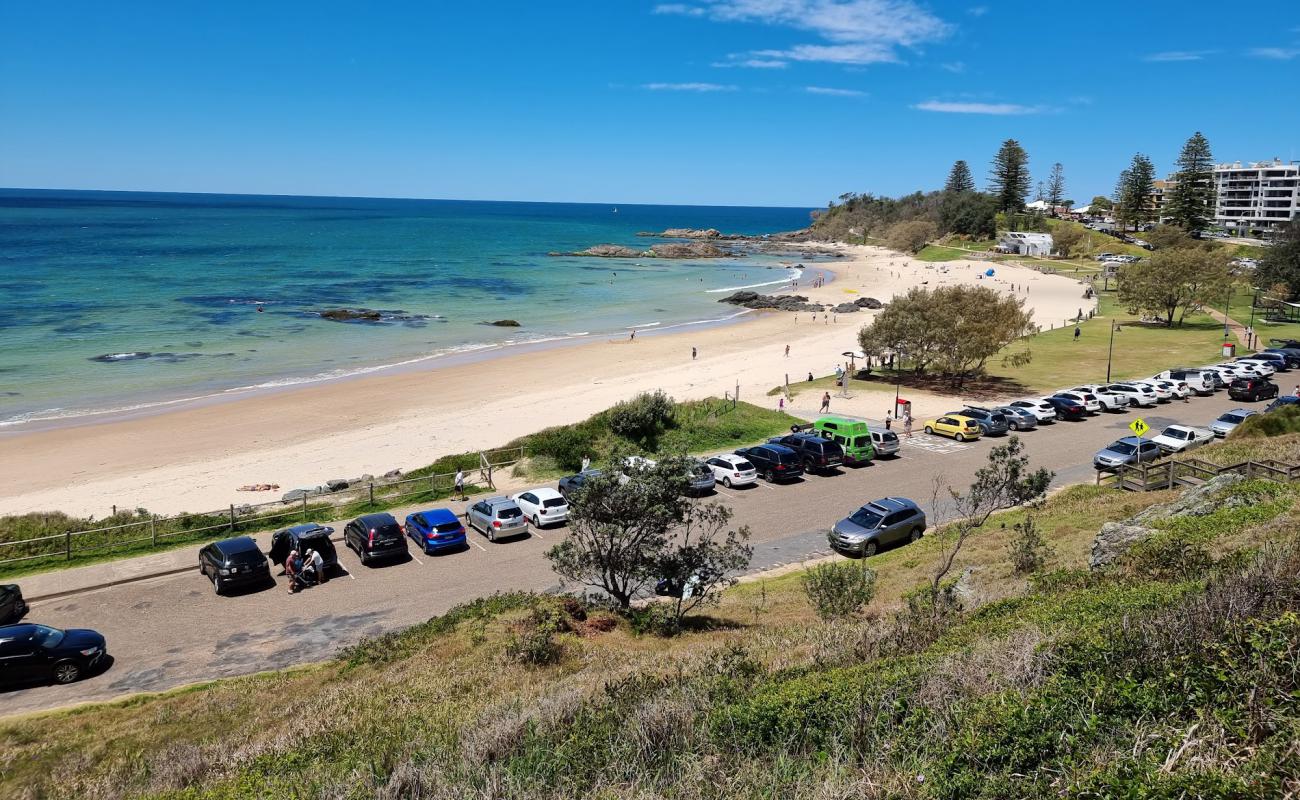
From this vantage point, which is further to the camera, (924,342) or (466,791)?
(924,342)

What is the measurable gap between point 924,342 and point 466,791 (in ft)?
121

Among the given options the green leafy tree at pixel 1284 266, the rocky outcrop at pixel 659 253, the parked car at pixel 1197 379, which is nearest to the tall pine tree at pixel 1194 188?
the green leafy tree at pixel 1284 266

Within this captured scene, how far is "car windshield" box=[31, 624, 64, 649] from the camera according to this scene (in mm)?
14541

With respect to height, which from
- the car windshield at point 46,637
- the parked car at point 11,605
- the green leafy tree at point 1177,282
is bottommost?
the parked car at point 11,605

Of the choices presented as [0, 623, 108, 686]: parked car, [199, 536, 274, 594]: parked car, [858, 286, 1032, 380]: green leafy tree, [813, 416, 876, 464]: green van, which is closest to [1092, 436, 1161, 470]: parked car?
[813, 416, 876, 464]: green van

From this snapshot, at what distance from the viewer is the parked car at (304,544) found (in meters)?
19.7

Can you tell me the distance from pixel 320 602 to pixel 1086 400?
102 feet

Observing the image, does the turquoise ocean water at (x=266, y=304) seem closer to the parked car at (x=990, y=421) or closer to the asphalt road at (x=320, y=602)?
the asphalt road at (x=320, y=602)

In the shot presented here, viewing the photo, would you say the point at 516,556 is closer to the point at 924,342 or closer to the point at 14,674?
the point at 14,674

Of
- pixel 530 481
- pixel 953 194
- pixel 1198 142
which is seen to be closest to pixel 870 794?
pixel 530 481

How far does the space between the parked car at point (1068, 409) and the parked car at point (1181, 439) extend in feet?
18.0

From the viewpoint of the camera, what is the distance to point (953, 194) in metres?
165

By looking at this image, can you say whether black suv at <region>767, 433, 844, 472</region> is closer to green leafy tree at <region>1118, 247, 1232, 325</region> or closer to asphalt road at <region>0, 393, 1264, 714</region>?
asphalt road at <region>0, 393, 1264, 714</region>

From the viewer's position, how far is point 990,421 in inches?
1246
